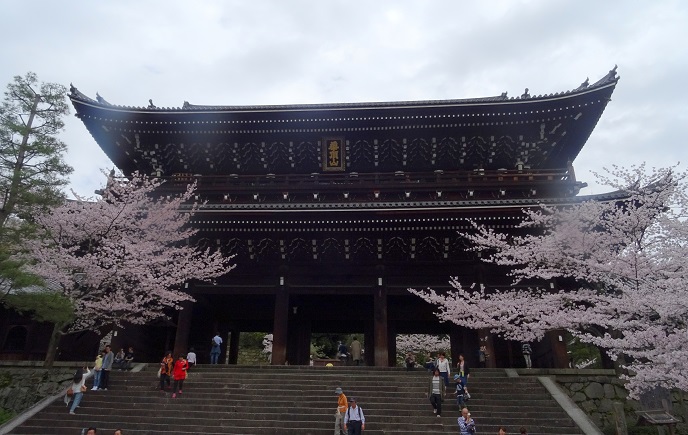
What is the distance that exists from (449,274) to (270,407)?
852 centimetres

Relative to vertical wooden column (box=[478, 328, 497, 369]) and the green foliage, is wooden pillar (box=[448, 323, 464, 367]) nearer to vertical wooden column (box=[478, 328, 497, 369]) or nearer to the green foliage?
vertical wooden column (box=[478, 328, 497, 369])

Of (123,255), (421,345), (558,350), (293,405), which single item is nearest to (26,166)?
(123,255)

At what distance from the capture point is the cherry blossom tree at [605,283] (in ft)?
38.8

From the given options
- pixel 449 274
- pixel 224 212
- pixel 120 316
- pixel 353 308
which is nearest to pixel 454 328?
pixel 449 274

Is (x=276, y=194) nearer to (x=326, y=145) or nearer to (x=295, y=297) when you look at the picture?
(x=326, y=145)

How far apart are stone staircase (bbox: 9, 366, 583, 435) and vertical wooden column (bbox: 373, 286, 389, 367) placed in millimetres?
1587

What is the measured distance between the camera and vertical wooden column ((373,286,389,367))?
16.7m

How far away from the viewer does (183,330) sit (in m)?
17.7

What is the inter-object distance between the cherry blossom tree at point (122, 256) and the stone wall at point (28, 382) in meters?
0.68

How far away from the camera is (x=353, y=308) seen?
2091 cm

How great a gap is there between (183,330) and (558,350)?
1383 centimetres

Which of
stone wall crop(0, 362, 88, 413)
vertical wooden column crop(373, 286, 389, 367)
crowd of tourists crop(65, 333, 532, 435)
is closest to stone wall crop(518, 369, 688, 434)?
crowd of tourists crop(65, 333, 532, 435)

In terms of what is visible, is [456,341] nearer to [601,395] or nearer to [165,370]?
[601,395]

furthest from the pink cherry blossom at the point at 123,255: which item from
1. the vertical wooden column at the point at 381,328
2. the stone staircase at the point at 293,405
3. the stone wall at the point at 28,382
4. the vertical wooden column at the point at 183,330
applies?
the vertical wooden column at the point at 381,328
